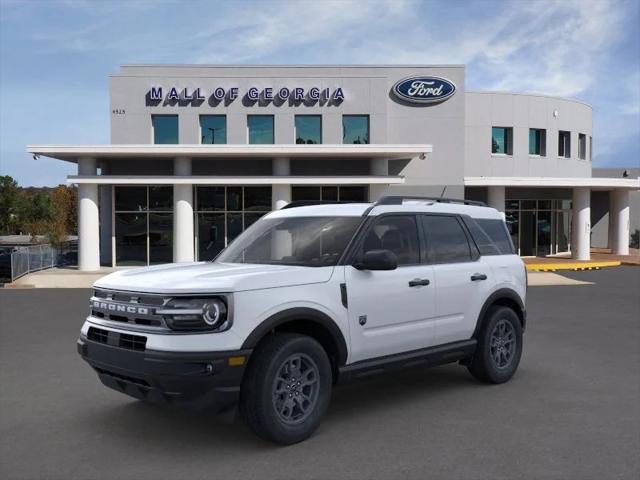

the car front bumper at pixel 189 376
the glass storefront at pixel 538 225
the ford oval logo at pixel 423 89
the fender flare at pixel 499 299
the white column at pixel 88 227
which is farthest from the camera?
the glass storefront at pixel 538 225

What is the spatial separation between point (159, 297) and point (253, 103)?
2365 cm

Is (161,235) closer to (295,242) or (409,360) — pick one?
(295,242)

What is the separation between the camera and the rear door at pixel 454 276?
6.21m

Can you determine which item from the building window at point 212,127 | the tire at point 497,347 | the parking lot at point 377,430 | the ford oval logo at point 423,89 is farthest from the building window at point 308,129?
the tire at point 497,347

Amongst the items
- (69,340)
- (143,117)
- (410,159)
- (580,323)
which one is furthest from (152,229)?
(580,323)

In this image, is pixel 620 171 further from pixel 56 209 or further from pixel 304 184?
pixel 56 209

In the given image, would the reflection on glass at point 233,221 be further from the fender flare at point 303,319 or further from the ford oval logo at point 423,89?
the fender flare at point 303,319

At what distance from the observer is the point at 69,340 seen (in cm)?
991

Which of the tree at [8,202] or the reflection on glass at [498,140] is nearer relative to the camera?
the reflection on glass at [498,140]

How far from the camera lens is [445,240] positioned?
6512 millimetres

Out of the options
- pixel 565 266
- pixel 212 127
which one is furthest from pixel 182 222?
pixel 565 266

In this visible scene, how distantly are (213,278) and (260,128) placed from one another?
926 inches

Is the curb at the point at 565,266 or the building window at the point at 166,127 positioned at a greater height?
the building window at the point at 166,127

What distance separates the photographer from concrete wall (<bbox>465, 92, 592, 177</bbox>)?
30344 mm
